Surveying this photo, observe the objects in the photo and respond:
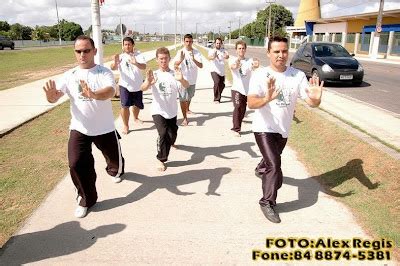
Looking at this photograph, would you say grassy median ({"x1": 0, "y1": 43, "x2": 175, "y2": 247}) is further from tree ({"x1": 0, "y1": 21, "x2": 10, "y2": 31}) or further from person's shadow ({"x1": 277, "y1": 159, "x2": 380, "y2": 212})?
tree ({"x1": 0, "y1": 21, "x2": 10, "y2": 31})

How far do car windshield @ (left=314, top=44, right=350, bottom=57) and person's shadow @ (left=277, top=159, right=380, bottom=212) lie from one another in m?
9.93

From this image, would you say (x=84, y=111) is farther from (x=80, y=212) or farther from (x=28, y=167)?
(x=28, y=167)

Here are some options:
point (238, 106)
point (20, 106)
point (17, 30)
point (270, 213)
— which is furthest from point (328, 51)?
point (17, 30)

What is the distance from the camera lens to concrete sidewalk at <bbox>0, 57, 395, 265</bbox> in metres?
3.23

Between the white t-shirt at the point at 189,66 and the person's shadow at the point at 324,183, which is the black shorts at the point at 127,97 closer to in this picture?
the white t-shirt at the point at 189,66

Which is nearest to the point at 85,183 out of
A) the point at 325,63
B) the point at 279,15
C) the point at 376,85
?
the point at 325,63

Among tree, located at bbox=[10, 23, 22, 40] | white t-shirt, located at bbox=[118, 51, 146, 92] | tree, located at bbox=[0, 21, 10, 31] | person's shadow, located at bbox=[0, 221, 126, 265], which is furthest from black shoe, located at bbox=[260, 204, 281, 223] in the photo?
tree, located at bbox=[0, 21, 10, 31]

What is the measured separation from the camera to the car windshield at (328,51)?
556 inches

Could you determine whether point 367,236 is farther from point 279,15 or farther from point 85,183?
point 279,15

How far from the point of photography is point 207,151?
6195 mm

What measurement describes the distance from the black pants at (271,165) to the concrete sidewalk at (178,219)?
10.7 inches

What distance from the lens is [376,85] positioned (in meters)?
14.0

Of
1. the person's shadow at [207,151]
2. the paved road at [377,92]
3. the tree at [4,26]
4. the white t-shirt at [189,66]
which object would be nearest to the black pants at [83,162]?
the person's shadow at [207,151]

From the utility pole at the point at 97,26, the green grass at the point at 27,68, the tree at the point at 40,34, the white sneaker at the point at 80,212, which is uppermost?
the tree at the point at 40,34
